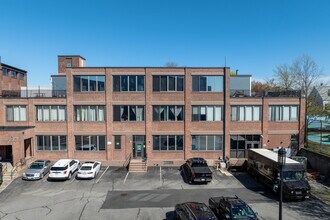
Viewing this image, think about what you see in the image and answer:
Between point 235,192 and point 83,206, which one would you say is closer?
point 83,206

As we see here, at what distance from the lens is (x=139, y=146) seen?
30.9m

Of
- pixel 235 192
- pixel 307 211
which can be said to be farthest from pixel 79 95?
pixel 307 211

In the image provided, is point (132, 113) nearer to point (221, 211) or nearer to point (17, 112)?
point (17, 112)

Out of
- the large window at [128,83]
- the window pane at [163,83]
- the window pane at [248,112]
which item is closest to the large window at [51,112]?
the large window at [128,83]

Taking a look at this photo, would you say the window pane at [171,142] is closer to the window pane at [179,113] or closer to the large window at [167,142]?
the large window at [167,142]

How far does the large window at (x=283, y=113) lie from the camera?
31125 millimetres

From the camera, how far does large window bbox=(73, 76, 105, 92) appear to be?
3048cm

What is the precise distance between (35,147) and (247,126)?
26595mm

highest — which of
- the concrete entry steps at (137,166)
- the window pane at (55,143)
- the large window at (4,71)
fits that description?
the large window at (4,71)

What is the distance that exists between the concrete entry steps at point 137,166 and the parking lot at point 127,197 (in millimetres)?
1109

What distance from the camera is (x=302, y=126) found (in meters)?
31.0

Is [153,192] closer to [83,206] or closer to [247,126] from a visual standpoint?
[83,206]

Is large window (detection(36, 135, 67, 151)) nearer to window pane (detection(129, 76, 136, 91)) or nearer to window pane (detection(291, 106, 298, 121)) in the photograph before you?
window pane (detection(129, 76, 136, 91))

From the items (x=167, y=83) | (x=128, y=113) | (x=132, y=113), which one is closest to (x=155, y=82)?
(x=167, y=83)
